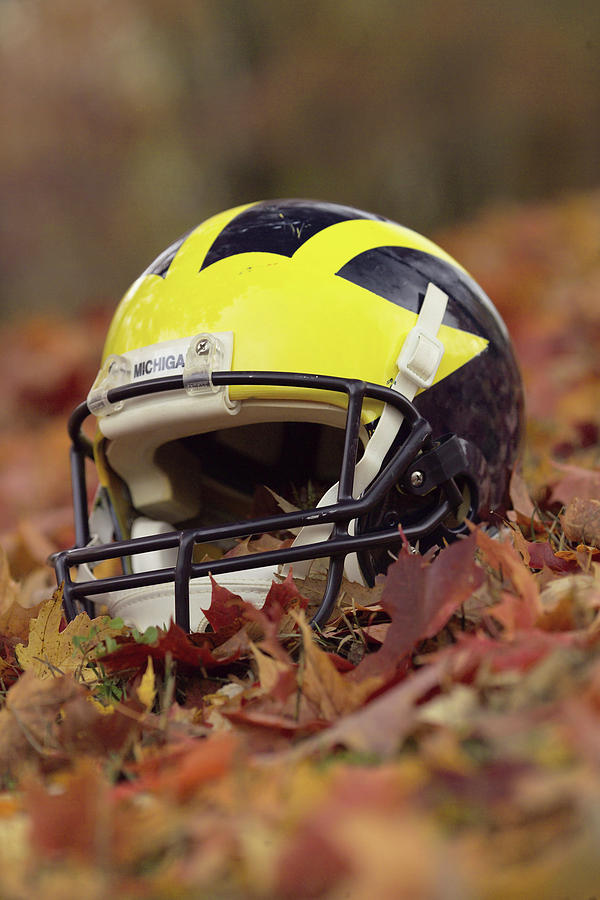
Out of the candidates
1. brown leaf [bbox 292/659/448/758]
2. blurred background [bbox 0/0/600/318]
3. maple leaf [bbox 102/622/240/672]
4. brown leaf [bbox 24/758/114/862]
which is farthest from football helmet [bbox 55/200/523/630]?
blurred background [bbox 0/0/600/318]

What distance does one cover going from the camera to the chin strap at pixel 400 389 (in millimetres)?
1547

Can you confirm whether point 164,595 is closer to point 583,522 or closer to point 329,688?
point 329,688

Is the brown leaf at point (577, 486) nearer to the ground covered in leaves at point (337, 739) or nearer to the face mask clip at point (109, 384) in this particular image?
the ground covered in leaves at point (337, 739)

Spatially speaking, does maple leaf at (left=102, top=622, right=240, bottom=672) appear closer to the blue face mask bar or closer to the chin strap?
the blue face mask bar

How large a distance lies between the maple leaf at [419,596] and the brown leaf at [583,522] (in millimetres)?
457

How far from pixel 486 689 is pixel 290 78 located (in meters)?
9.56

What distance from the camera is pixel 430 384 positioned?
1654 millimetres

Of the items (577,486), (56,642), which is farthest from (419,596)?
(577,486)

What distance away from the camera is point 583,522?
1.61m

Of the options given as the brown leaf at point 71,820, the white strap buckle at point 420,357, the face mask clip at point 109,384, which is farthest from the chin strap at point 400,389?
the brown leaf at point 71,820

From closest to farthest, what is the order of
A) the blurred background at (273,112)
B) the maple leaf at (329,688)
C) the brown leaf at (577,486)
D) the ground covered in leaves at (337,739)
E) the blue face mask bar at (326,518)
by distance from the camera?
the ground covered in leaves at (337,739) → the maple leaf at (329,688) → the blue face mask bar at (326,518) → the brown leaf at (577,486) → the blurred background at (273,112)

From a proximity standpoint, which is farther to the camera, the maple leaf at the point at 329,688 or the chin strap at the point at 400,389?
the chin strap at the point at 400,389

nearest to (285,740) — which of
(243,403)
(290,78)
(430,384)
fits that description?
(243,403)

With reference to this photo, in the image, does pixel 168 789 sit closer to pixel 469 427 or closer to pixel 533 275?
pixel 469 427
